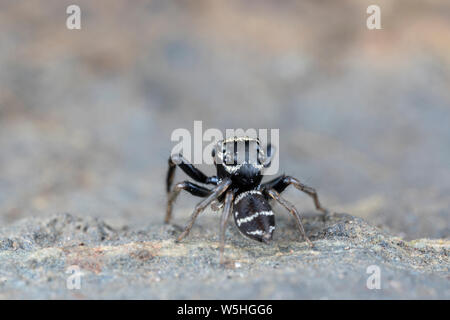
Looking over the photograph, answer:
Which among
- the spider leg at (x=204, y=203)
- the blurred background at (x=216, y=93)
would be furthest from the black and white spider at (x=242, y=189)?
the blurred background at (x=216, y=93)

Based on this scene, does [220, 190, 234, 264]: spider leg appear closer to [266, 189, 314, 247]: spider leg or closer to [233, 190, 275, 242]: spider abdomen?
[233, 190, 275, 242]: spider abdomen

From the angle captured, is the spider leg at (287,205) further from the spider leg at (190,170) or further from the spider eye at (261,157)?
the spider leg at (190,170)

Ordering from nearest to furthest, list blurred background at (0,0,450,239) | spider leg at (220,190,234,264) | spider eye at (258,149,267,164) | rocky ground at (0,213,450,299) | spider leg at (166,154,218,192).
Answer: rocky ground at (0,213,450,299)
spider leg at (220,190,234,264)
spider eye at (258,149,267,164)
spider leg at (166,154,218,192)
blurred background at (0,0,450,239)

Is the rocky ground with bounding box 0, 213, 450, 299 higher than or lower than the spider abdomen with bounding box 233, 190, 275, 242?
lower

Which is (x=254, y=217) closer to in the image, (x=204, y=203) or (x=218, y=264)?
(x=204, y=203)

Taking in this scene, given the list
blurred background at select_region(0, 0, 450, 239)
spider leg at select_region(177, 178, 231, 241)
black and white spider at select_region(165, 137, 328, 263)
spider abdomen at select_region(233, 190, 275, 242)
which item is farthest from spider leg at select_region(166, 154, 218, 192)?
blurred background at select_region(0, 0, 450, 239)

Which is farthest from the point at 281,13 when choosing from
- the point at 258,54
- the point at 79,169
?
the point at 79,169

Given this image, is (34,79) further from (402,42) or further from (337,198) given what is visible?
(402,42)
